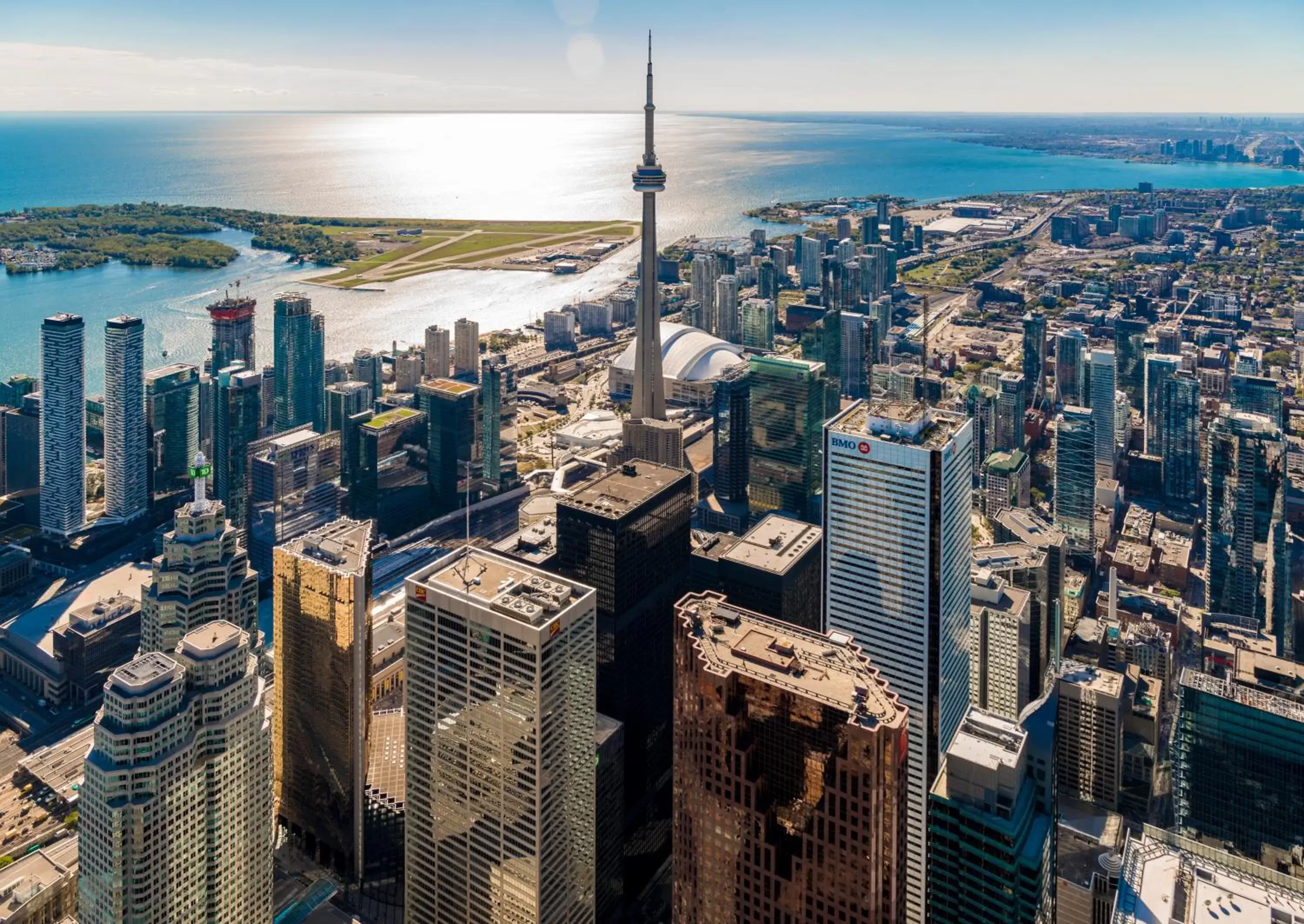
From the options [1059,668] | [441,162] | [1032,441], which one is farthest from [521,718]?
[441,162]

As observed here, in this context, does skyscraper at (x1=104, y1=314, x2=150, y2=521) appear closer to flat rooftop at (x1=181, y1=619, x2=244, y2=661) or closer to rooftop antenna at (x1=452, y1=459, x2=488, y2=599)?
flat rooftop at (x1=181, y1=619, x2=244, y2=661)

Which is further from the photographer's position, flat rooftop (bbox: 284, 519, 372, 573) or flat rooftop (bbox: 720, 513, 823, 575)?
flat rooftop (bbox: 720, 513, 823, 575)

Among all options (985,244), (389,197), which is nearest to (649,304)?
(985,244)

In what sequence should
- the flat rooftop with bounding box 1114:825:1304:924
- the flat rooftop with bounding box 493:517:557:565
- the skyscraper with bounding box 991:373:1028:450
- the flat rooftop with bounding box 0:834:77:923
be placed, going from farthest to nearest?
1. the skyscraper with bounding box 991:373:1028:450
2. the flat rooftop with bounding box 493:517:557:565
3. the flat rooftop with bounding box 0:834:77:923
4. the flat rooftop with bounding box 1114:825:1304:924

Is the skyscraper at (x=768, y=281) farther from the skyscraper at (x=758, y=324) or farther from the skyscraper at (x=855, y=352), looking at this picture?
the skyscraper at (x=855, y=352)

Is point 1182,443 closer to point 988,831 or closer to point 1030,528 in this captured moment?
point 1030,528

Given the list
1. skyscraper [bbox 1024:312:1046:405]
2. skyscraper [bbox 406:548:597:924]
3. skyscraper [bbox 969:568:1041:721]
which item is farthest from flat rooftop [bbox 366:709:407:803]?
skyscraper [bbox 1024:312:1046:405]

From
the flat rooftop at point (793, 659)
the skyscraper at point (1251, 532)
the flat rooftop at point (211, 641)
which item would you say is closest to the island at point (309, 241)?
the skyscraper at point (1251, 532)
